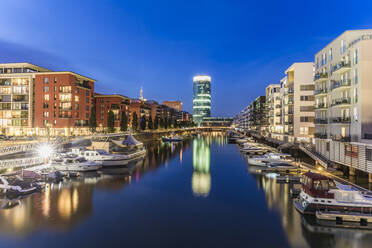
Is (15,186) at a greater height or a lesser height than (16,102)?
lesser

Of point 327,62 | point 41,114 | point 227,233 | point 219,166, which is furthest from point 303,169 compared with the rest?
point 41,114

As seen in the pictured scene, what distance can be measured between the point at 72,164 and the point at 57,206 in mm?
16864

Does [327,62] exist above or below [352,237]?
above

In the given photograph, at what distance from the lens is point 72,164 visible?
131 feet

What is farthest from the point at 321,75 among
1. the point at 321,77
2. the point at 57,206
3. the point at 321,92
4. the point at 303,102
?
the point at 57,206

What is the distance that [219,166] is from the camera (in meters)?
50.2

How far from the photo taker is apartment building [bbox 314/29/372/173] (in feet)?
102

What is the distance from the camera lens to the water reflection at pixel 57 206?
64.9 feet

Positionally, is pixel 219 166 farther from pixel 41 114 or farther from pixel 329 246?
pixel 41 114

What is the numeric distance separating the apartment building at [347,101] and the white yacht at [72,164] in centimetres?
3942

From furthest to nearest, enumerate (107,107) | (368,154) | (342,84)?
(107,107) < (342,84) < (368,154)

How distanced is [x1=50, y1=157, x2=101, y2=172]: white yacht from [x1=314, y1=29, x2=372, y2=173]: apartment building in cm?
3942

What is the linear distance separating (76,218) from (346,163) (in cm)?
3584

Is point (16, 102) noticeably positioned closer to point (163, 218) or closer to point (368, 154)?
point (163, 218)
